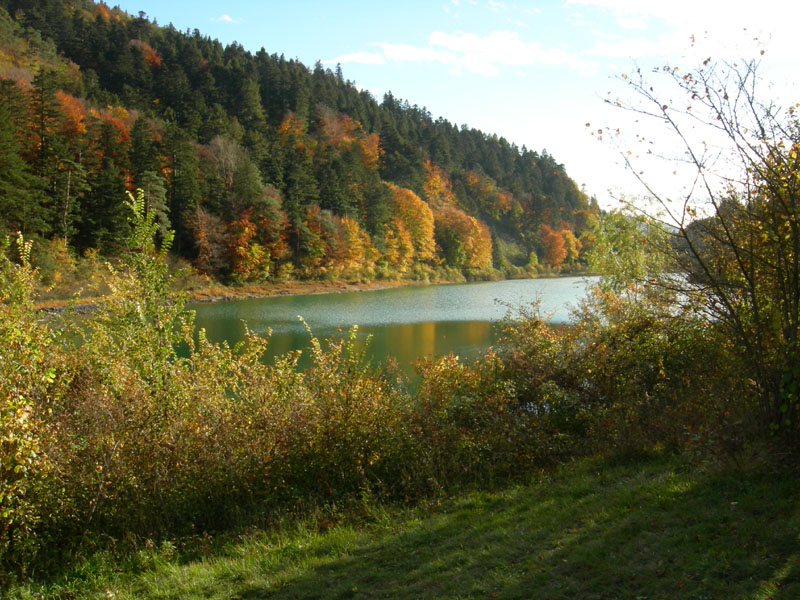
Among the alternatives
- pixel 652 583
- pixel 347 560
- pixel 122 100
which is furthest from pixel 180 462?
pixel 122 100

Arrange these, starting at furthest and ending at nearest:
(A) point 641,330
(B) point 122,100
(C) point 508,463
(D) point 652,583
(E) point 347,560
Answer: (B) point 122,100, (A) point 641,330, (C) point 508,463, (E) point 347,560, (D) point 652,583

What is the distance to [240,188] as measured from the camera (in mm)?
54812

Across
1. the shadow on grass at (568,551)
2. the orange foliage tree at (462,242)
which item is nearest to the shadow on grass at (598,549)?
the shadow on grass at (568,551)

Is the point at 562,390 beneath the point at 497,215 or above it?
beneath

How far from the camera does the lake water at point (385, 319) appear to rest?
23.3 meters

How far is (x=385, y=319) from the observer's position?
33.0 meters

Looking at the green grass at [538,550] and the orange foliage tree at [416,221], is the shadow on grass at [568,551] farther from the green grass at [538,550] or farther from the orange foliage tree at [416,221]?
the orange foliage tree at [416,221]

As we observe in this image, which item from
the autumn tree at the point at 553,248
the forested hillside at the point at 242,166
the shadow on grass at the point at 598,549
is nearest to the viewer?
the shadow on grass at the point at 598,549

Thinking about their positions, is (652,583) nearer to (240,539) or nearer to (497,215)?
(240,539)

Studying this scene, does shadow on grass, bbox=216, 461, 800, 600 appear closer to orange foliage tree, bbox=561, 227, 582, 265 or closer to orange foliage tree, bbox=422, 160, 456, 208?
orange foliage tree, bbox=422, 160, 456, 208

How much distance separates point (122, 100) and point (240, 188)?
24572mm

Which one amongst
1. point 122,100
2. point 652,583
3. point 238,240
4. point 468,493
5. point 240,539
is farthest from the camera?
point 122,100

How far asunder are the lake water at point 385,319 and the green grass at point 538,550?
10479mm

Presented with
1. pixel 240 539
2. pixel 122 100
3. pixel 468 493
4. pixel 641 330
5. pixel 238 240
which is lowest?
pixel 240 539
